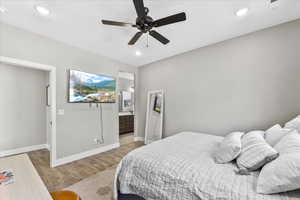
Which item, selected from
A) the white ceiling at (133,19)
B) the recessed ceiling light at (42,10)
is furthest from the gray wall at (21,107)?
the recessed ceiling light at (42,10)

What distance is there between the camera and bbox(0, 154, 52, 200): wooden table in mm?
817

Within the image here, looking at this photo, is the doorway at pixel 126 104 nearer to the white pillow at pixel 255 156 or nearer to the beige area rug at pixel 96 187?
the beige area rug at pixel 96 187

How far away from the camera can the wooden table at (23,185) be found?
82 centimetres

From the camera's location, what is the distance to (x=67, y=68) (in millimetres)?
2893

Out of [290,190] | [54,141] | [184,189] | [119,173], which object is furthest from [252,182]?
[54,141]

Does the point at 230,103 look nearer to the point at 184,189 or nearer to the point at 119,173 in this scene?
the point at 184,189

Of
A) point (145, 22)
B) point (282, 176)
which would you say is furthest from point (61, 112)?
point (282, 176)

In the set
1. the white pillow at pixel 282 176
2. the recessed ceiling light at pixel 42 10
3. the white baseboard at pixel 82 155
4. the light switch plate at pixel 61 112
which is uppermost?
the recessed ceiling light at pixel 42 10

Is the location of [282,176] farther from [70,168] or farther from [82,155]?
[82,155]

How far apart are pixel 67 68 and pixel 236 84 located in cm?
371

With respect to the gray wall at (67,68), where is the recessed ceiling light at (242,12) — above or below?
above

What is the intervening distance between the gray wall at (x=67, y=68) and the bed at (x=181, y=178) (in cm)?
202

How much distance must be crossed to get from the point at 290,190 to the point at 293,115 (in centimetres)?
187

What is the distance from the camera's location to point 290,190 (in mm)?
911
